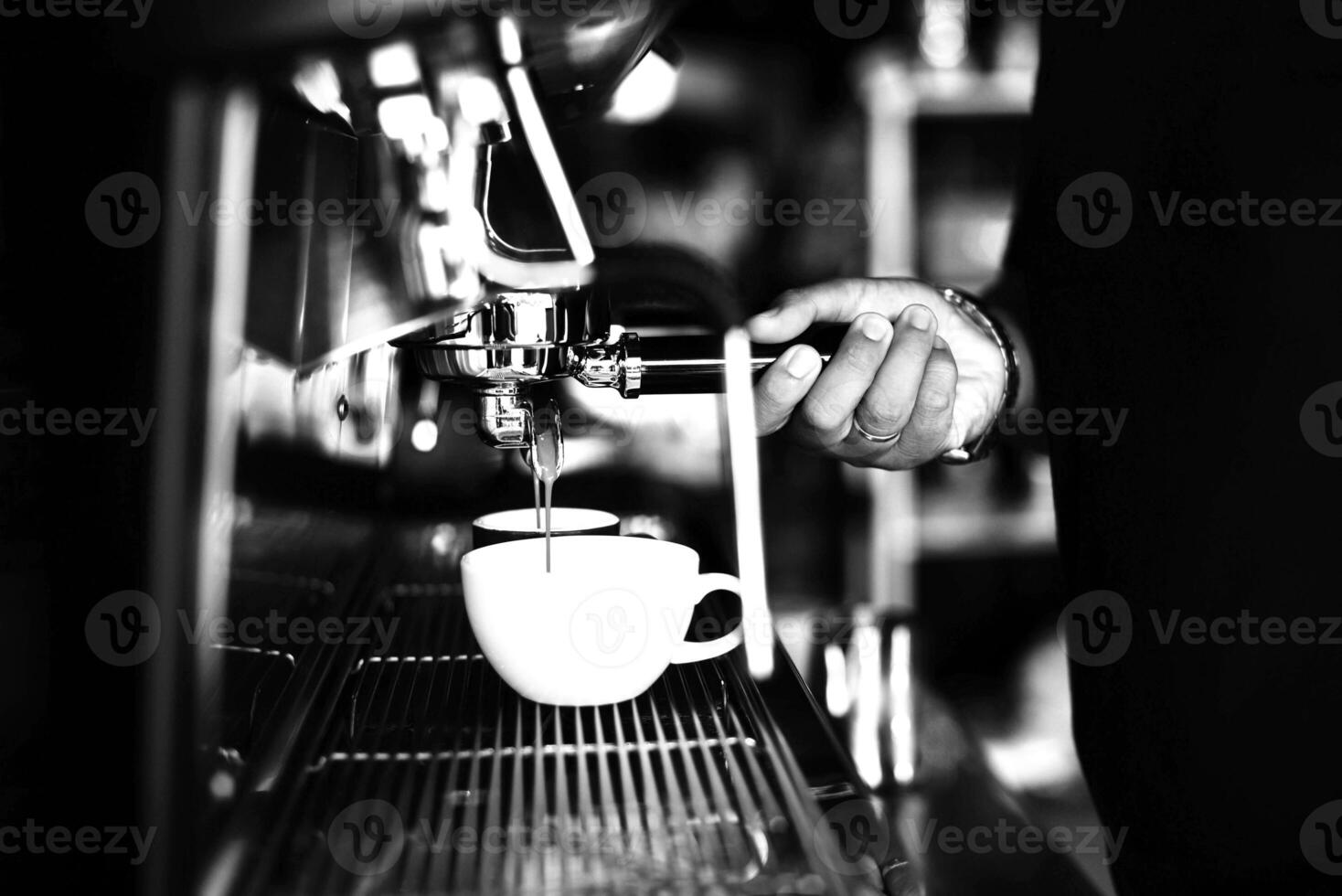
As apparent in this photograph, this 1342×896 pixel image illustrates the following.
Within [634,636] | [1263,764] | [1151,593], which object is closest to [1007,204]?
[1151,593]

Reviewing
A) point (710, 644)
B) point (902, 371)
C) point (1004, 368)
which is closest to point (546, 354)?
point (710, 644)

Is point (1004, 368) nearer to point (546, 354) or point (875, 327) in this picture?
point (875, 327)

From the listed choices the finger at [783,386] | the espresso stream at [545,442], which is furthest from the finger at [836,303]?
the espresso stream at [545,442]

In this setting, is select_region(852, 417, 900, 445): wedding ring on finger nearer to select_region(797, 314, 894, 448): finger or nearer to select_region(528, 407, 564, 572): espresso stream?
select_region(797, 314, 894, 448): finger

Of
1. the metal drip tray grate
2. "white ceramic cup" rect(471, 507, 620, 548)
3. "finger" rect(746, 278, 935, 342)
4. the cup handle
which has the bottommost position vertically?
the metal drip tray grate

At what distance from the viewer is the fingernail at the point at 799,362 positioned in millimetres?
521

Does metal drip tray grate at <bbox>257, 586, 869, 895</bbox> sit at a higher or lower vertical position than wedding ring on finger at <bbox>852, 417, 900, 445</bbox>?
lower

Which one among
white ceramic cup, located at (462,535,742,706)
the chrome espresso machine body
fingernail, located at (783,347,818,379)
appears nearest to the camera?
the chrome espresso machine body

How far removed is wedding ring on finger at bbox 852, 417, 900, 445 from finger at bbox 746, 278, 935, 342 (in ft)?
0.25

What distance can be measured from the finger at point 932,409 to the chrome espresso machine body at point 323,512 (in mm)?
243

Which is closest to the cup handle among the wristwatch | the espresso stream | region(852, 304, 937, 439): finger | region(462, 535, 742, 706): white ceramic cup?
region(462, 535, 742, 706): white ceramic cup

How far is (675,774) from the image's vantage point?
353 mm

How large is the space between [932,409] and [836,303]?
0.12m

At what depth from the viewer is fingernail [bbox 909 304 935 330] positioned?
62 cm
